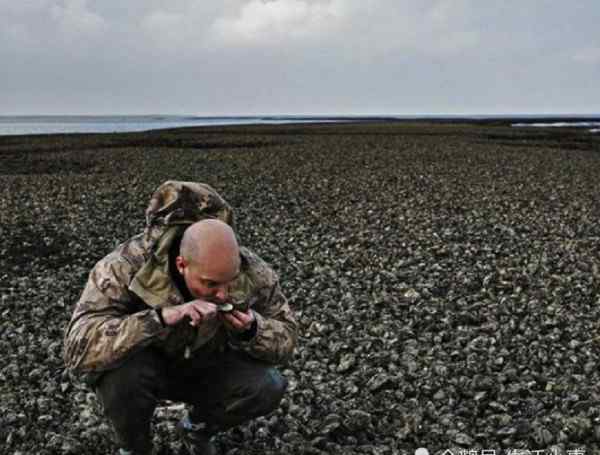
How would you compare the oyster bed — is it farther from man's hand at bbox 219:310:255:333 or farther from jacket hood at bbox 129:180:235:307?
jacket hood at bbox 129:180:235:307

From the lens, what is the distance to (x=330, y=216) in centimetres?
1853

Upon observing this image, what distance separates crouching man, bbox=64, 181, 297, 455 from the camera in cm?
429

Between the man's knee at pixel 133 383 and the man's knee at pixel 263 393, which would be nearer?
the man's knee at pixel 133 383

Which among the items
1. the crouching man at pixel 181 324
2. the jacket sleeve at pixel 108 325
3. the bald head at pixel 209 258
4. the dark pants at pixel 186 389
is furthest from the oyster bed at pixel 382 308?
the bald head at pixel 209 258

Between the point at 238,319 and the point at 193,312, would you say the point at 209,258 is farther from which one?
the point at 238,319

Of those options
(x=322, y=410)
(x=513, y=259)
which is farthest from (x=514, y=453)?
(x=513, y=259)

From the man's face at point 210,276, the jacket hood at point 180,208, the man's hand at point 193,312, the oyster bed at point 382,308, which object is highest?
the jacket hood at point 180,208

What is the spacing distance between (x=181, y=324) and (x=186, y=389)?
83 centimetres

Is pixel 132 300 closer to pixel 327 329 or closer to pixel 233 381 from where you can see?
pixel 233 381

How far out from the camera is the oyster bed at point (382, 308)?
6.48 meters

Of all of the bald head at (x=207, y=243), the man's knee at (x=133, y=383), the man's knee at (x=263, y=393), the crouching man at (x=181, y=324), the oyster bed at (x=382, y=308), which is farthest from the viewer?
the oyster bed at (x=382, y=308)

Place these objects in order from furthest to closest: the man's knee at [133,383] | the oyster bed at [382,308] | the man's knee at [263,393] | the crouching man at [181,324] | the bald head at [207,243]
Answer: the oyster bed at [382,308] → the man's knee at [263,393] → the man's knee at [133,383] → the crouching man at [181,324] → the bald head at [207,243]

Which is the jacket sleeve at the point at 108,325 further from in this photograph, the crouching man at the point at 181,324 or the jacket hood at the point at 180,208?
the jacket hood at the point at 180,208

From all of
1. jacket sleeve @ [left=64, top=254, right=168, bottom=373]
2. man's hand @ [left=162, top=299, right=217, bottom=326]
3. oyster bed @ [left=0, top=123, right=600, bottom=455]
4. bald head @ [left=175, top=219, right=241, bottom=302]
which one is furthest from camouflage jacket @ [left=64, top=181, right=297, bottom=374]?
oyster bed @ [left=0, top=123, right=600, bottom=455]
